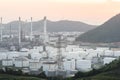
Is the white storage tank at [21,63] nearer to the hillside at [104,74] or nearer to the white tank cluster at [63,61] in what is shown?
the white tank cluster at [63,61]

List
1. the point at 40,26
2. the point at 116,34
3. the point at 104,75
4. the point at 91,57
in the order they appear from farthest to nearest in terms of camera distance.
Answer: the point at 40,26 < the point at 116,34 < the point at 91,57 < the point at 104,75

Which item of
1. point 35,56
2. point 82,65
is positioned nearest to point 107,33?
point 35,56

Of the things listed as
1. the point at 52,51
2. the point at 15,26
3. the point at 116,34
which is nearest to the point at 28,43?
the point at 116,34

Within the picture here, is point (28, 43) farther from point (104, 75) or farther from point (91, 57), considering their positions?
point (104, 75)

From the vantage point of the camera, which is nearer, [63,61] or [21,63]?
[63,61]

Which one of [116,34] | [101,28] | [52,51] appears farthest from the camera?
[101,28]

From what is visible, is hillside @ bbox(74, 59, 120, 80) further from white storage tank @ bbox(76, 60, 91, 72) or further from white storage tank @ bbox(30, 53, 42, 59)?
white storage tank @ bbox(30, 53, 42, 59)

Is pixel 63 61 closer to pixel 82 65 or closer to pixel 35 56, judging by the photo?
pixel 82 65

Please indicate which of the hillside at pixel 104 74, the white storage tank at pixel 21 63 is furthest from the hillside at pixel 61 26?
the hillside at pixel 104 74
